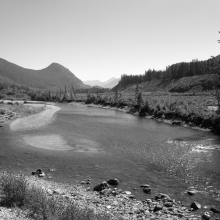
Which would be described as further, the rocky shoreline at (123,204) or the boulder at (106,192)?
the boulder at (106,192)

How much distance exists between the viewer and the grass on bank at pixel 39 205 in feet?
36.1

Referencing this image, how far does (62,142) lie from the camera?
1384 inches

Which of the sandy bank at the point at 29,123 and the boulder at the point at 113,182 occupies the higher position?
the sandy bank at the point at 29,123

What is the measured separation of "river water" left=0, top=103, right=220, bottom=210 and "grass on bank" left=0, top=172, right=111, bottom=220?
20.3ft

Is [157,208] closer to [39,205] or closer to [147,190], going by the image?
[147,190]

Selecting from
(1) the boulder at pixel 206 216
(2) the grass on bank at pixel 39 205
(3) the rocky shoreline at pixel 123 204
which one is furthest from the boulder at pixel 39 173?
(1) the boulder at pixel 206 216

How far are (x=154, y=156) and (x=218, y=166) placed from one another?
23.9 feet

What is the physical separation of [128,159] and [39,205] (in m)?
15.9

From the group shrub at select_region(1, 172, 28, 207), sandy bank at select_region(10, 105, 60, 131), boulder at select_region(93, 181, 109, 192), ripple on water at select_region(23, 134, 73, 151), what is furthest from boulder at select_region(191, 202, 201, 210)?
sandy bank at select_region(10, 105, 60, 131)

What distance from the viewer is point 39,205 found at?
39.6 feet

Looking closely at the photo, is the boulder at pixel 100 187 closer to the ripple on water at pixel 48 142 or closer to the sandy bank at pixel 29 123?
the ripple on water at pixel 48 142

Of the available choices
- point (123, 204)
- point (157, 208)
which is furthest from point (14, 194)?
point (157, 208)

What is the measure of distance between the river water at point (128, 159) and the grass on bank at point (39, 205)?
618 cm

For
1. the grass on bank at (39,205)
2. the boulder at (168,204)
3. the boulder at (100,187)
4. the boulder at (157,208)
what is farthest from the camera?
the boulder at (100,187)
